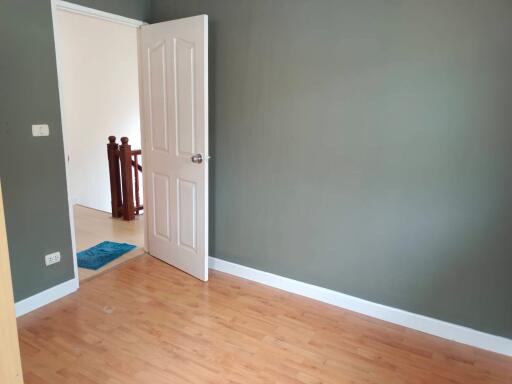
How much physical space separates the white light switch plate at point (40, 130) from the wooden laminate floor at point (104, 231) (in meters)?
1.28

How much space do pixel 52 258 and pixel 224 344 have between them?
56.8 inches

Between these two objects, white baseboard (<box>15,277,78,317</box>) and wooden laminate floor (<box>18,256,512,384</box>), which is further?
white baseboard (<box>15,277,78,317</box>)

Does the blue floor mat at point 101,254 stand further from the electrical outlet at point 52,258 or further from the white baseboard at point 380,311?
the white baseboard at point 380,311

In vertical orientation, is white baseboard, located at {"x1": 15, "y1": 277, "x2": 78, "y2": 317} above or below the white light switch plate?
below

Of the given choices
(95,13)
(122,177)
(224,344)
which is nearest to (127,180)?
(122,177)

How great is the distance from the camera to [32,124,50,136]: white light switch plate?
100.0 inches

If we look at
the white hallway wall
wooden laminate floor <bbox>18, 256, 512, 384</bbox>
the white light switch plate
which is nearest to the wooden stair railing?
the white hallway wall

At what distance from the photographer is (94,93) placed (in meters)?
5.39

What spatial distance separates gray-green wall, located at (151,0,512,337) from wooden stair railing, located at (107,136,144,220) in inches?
74.4

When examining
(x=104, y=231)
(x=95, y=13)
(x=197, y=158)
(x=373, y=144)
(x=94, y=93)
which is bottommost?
(x=104, y=231)

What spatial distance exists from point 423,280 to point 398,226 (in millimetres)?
384

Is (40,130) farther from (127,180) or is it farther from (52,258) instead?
(127,180)

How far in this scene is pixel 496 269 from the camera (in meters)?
2.25

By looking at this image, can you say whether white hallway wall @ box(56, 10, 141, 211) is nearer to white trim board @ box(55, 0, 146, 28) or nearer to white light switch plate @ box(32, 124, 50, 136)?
white trim board @ box(55, 0, 146, 28)
